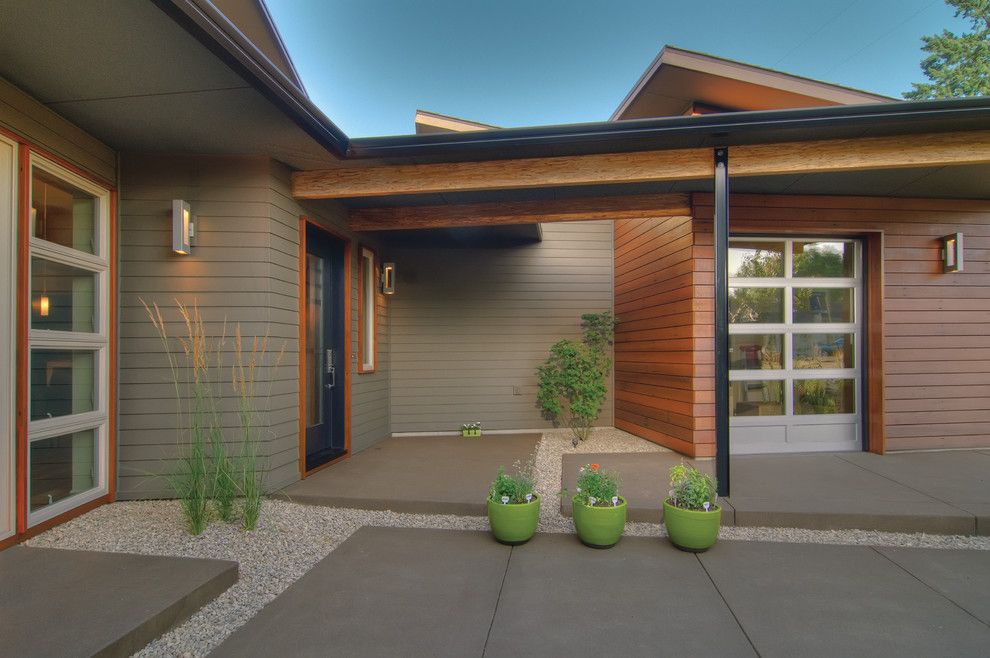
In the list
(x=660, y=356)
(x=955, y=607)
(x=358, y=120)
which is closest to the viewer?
(x=955, y=607)

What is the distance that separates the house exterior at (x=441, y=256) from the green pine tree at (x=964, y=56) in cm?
1435

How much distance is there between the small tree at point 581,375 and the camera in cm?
583

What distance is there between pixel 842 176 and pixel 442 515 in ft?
14.0

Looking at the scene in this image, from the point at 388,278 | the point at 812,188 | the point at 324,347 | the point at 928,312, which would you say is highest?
the point at 812,188

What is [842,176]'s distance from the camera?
4.34 m

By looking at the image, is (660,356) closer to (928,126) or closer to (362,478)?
(928,126)

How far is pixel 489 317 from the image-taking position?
6797 mm

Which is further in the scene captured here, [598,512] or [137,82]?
[598,512]

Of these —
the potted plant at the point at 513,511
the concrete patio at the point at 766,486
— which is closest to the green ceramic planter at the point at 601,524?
the potted plant at the point at 513,511

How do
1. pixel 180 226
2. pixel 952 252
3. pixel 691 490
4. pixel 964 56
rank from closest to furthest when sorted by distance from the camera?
pixel 691 490 → pixel 180 226 → pixel 952 252 → pixel 964 56

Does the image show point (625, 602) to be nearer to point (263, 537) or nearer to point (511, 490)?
point (511, 490)

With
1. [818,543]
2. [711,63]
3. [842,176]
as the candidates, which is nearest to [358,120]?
[711,63]

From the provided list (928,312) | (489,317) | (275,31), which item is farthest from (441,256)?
(928,312)

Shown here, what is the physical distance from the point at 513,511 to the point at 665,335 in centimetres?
304
